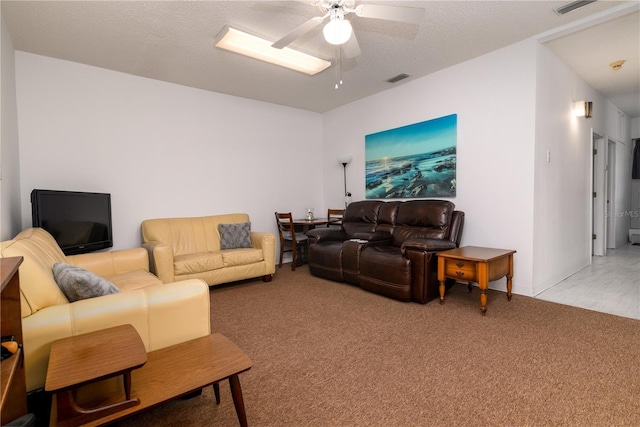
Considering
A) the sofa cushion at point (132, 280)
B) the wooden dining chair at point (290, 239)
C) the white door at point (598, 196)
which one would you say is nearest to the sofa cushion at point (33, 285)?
the sofa cushion at point (132, 280)

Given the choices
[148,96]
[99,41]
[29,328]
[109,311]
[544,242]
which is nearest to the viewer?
[29,328]

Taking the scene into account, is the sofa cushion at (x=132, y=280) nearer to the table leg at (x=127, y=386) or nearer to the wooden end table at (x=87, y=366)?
the wooden end table at (x=87, y=366)

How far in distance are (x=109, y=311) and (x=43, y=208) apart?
2.02 meters

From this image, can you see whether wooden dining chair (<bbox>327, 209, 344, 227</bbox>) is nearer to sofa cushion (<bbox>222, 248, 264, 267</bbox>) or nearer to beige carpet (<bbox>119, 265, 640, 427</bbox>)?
sofa cushion (<bbox>222, 248, 264, 267</bbox>)

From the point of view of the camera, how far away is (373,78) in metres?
4.16

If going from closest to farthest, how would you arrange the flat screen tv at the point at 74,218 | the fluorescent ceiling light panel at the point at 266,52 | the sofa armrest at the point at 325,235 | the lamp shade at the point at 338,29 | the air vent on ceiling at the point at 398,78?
the lamp shade at the point at 338,29, the flat screen tv at the point at 74,218, the fluorescent ceiling light panel at the point at 266,52, the air vent on ceiling at the point at 398,78, the sofa armrest at the point at 325,235

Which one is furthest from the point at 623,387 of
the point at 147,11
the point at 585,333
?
the point at 147,11

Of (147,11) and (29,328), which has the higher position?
(147,11)

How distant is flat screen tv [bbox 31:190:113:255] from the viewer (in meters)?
2.73

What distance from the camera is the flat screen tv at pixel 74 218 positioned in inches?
108

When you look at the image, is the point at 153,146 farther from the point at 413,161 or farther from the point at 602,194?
the point at 602,194

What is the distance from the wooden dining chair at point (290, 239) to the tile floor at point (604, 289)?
310 centimetres

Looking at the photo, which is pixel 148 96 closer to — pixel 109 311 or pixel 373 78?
pixel 373 78

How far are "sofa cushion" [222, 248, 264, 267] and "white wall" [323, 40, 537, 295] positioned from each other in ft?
8.49
